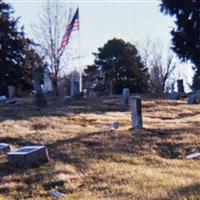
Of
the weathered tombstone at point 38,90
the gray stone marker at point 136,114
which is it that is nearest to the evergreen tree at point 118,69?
the weathered tombstone at point 38,90

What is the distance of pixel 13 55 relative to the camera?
39156mm

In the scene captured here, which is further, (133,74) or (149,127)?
(133,74)

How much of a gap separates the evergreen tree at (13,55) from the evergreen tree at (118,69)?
981 cm

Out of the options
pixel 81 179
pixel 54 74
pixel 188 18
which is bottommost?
pixel 81 179

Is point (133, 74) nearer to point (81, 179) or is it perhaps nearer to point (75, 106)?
point (75, 106)

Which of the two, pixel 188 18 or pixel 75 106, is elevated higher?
pixel 188 18

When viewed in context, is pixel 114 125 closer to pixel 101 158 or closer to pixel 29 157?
pixel 101 158

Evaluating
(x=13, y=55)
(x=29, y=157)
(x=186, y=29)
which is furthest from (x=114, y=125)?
(x=13, y=55)

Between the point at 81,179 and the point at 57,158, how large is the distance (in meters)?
1.74

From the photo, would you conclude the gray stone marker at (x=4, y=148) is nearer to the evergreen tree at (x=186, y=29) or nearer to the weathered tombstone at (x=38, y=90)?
the weathered tombstone at (x=38, y=90)

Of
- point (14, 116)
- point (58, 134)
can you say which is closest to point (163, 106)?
point (14, 116)

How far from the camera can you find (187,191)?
785 cm

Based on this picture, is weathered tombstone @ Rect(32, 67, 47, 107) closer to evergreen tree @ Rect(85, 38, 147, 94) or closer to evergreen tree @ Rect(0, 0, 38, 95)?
evergreen tree @ Rect(0, 0, 38, 95)

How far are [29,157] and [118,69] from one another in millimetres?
38637
